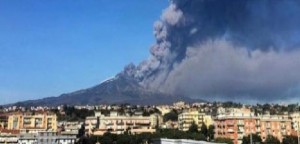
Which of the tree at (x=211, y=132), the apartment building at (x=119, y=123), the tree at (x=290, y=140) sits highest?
the apartment building at (x=119, y=123)

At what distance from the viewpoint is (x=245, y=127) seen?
9000cm

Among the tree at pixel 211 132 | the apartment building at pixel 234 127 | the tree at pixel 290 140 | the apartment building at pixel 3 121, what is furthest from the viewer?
the apartment building at pixel 3 121

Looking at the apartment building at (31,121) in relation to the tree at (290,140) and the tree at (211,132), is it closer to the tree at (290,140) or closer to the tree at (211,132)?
the tree at (211,132)

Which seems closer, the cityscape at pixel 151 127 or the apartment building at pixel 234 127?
the cityscape at pixel 151 127

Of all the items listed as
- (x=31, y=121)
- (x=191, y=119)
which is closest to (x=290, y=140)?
(x=191, y=119)

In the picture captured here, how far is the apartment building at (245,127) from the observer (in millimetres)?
88812

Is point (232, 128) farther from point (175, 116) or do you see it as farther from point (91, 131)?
point (175, 116)

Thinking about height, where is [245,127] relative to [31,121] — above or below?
below

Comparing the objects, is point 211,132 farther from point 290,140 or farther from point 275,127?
point 290,140

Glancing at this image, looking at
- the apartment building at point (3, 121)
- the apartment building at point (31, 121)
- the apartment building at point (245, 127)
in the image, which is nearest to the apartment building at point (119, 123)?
the apartment building at point (31, 121)

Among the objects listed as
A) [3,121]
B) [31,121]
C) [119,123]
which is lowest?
[119,123]

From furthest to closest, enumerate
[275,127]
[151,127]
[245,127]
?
1. [151,127]
2. [275,127]
3. [245,127]

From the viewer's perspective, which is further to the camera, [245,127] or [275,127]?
[275,127]

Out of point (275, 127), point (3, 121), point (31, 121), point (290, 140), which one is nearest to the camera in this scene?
point (290, 140)
